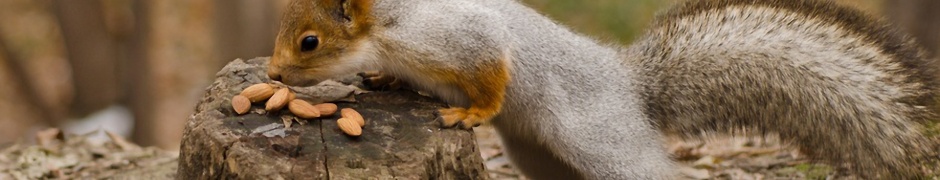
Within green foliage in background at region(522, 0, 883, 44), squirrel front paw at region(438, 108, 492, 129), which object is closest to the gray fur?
squirrel front paw at region(438, 108, 492, 129)

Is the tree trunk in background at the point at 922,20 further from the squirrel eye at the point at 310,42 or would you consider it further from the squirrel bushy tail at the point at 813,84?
the squirrel eye at the point at 310,42

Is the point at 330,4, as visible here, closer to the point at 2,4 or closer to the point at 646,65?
the point at 646,65

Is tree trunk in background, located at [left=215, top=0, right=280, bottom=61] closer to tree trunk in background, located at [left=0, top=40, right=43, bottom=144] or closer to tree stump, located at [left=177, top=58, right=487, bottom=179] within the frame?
tree trunk in background, located at [left=0, top=40, right=43, bottom=144]

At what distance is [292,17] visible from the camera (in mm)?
2949

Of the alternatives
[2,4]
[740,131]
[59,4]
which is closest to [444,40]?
[740,131]

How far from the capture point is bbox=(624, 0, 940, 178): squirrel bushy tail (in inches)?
122

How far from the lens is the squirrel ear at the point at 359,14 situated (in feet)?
9.55

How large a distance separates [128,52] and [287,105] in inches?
170

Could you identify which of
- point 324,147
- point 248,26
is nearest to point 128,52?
point 248,26

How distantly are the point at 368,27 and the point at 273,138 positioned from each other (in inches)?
17.1

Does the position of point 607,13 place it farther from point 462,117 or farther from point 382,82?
point 462,117

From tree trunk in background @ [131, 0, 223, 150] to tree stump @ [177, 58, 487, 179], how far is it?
160 inches

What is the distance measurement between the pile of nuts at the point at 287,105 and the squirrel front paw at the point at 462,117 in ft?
0.70

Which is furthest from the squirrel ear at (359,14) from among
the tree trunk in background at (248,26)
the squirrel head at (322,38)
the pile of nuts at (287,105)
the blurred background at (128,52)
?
the tree trunk in background at (248,26)
